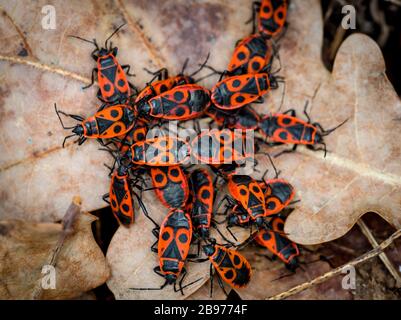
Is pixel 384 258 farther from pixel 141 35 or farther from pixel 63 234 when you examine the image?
pixel 141 35

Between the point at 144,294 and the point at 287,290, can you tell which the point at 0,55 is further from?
the point at 287,290

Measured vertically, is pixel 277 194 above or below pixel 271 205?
above

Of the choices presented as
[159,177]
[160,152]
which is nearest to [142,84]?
[160,152]

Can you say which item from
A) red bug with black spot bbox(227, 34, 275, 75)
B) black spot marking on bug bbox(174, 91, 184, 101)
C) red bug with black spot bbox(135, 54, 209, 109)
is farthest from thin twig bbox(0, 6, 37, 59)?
red bug with black spot bbox(227, 34, 275, 75)

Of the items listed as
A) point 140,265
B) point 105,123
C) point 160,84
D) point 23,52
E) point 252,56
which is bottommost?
point 140,265

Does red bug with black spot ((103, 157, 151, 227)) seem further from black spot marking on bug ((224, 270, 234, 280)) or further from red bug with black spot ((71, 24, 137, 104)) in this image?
black spot marking on bug ((224, 270, 234, 280))
